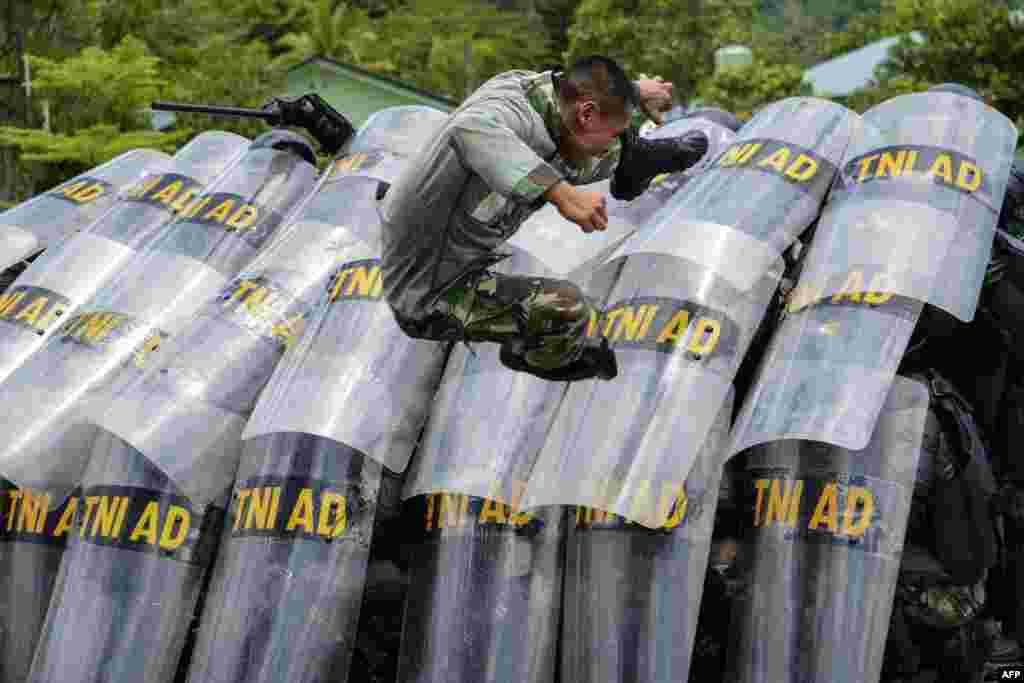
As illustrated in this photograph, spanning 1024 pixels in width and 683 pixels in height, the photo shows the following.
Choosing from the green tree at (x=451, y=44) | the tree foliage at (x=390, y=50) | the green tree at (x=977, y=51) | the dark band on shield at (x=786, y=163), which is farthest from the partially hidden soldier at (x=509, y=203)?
the green tree at (x=451, y=44)

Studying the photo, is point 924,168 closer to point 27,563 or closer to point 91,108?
point 27,563

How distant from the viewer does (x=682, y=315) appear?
702 cm

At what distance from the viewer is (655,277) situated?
7.30m

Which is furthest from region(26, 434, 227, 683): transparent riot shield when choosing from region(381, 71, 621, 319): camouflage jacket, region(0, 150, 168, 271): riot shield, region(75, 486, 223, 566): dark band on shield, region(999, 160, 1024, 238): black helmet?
region(999, 160, 1024, 238): black helmet

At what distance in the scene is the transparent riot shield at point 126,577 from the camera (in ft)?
22.7

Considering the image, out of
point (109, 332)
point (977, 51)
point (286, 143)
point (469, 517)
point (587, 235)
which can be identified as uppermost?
point (977, 51)

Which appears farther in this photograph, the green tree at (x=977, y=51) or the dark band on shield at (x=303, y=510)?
the green tree at (x=977, y=51)

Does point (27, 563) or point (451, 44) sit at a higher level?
point (451, 44)

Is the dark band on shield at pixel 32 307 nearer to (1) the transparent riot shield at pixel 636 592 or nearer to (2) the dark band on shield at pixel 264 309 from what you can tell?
(2) the dark band on shield at pixel 264 309

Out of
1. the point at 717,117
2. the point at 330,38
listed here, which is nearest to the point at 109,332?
the point at 717,117

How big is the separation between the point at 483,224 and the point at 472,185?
0.21m

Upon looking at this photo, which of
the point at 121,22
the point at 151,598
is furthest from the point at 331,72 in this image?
the point at 151,598

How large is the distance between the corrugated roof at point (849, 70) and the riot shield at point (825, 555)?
33.2 m

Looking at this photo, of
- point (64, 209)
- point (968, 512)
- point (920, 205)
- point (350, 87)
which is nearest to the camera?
point (968, 512)
